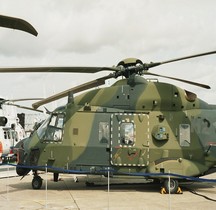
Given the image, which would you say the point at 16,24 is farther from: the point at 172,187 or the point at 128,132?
the point at 172,187

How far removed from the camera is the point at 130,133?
12.1m

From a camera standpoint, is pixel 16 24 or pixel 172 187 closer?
pixel 16 24

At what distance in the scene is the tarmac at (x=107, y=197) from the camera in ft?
31.2

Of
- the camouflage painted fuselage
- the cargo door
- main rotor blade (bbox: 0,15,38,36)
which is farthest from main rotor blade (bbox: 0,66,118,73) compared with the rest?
main rotor blade (bbox: 0,15,38,36)

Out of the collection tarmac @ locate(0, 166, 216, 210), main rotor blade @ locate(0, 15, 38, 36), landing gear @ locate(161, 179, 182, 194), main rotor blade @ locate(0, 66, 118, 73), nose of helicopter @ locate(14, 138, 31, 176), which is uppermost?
main rotor blade @ locate(0, 66, 118, 73)

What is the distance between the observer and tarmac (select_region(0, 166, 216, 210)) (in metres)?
9.50

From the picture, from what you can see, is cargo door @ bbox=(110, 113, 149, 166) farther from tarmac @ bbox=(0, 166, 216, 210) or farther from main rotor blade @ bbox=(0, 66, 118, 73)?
main rotor blade @ bbox=(0, 66, 118, 73)

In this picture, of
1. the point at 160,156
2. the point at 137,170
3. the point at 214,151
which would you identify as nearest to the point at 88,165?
the point at 137,170

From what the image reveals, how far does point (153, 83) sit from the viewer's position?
492 inches

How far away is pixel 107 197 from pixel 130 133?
2.30 meters

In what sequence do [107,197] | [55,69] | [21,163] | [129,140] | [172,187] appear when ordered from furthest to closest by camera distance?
[21,163]
[129,140]
[172,187]
[107,197]
[55,69]

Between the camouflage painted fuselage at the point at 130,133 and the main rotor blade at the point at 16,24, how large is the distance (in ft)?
22.1

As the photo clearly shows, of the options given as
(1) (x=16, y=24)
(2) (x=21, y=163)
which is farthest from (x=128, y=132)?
(1) (x=16, y=24)

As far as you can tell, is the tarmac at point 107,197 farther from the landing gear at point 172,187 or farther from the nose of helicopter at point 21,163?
the nose of helicopter at point 21,163
